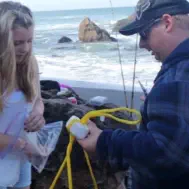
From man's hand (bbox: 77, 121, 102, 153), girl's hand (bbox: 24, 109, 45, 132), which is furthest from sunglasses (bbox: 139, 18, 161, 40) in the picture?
girl's hand (bbox: 24, 109, 45, 132)

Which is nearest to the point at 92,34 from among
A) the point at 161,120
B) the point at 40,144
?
the point at 40,144

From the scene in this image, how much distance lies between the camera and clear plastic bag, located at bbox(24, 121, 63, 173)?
2508mm

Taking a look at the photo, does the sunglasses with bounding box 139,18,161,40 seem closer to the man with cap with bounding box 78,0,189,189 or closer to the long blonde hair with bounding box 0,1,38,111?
the man with cap with bounding box 78,0,189,189

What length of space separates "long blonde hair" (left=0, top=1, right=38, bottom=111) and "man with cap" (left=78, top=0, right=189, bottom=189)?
0.71 metres

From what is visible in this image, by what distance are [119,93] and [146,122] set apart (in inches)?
102

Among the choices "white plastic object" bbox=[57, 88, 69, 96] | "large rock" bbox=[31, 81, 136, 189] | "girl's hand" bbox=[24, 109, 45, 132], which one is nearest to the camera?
"girl's hand" bbox=[24, 109, 45, 132]

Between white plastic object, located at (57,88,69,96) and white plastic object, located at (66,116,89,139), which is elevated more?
white plastic object, located at (66,116,89,139)

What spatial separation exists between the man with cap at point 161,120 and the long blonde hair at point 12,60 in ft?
2.33

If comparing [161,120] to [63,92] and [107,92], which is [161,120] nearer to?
[63,92]

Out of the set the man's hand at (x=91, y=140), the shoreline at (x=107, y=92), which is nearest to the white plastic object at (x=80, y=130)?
the man's hand at (x=91, y=140)

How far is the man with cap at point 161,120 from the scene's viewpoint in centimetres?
A: 154

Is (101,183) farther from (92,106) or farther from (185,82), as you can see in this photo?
(185,82)

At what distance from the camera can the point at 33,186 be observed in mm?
3289

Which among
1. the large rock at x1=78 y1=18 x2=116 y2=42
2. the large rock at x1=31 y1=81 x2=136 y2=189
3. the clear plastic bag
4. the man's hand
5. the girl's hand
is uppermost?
the man's hand
